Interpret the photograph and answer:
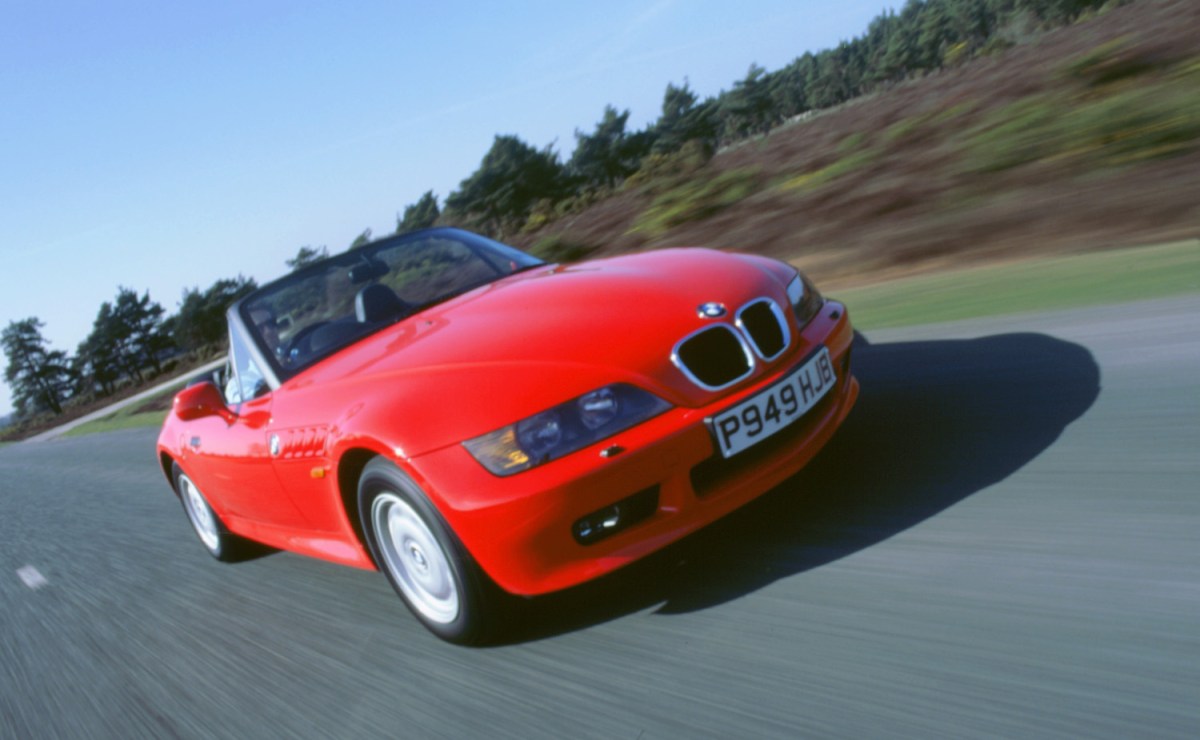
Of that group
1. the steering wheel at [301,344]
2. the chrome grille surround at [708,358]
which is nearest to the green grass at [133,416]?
the steering wheel at [301,344]

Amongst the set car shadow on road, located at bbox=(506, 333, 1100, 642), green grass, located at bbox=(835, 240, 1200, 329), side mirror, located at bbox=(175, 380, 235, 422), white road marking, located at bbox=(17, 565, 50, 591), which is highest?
side mirror, located at bbox=(175, 380, 235, 422)

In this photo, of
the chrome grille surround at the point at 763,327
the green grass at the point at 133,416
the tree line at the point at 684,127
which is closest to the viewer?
the chrome grille surround at the point at 763,327

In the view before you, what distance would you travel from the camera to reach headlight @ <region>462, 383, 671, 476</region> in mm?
2795

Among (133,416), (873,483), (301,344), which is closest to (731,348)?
(873,483)

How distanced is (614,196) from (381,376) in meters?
15.6

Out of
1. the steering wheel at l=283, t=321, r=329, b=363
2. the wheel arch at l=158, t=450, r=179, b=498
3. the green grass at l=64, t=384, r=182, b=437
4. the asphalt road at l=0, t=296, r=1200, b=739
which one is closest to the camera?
the asphalt road at l=0, t=296, r=1200, b=739

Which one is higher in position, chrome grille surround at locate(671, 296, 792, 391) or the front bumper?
chrome grille surround at locate(671, 296, 792, 391)

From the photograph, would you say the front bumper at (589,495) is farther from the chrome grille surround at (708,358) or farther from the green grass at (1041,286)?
the green grass at (1041,286)

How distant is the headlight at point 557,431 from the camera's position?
279 cm

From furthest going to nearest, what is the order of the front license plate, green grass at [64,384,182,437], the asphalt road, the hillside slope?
green grass at [64,384,182,437]
the hillside slope
the front license plate
the asphalt road

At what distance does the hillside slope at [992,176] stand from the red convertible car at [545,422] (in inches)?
168

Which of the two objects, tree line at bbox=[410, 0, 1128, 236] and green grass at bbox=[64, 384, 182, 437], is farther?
tree line at bbox=[410, 0, 1128, 236]

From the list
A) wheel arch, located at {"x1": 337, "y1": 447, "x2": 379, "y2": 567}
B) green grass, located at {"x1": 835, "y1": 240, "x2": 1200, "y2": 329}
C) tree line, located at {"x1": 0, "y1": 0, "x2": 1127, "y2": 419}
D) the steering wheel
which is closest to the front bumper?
wheel arch, located at {"x1": 337, "y1": 447, "x2": 379, "y2": 567}

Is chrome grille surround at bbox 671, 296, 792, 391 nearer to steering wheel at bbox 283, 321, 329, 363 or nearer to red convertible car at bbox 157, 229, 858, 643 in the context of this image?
red convertible car at bbox 157, 229, 858, 643
